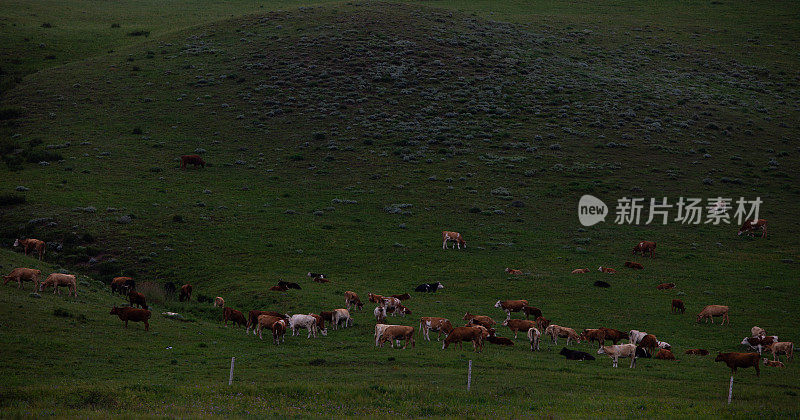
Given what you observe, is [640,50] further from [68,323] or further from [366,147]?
[68,323]

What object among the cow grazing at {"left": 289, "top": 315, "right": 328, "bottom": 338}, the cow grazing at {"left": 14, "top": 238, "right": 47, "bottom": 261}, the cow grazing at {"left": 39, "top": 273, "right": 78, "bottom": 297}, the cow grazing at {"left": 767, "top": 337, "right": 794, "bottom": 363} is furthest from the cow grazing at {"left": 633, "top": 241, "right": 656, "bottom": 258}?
the cow grazing at {"left": 14, "top": 238, "right": 47, "bottom": 261}

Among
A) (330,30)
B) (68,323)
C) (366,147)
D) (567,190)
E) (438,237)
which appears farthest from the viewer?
(330,30)

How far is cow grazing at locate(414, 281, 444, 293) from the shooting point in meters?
35.4

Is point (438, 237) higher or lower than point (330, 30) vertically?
lower

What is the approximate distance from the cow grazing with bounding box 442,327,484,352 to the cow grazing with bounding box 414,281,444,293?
10975 mm

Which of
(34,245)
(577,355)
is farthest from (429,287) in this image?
(34,245)

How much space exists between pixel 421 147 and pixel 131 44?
55737 millimetres

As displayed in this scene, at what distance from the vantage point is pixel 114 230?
1704 inches

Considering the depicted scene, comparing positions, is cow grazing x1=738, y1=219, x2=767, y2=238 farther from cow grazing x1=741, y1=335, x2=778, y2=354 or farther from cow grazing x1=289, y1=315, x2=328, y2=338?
cow grazing x1=289, y1=315, x2=328, y2=338

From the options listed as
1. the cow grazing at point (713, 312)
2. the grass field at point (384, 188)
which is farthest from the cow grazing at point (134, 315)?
the cow grazing at point (713, 312)

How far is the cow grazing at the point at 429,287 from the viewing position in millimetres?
35431

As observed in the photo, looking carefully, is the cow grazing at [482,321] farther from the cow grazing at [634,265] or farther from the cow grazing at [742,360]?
the cow grazing at [634,265]

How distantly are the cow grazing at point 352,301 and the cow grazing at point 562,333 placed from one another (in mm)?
9623

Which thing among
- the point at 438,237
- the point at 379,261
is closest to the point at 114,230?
the point at 379,261
